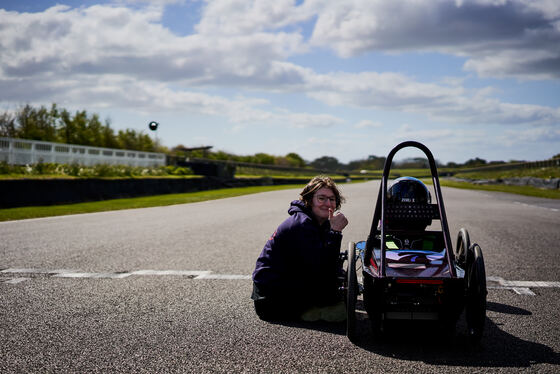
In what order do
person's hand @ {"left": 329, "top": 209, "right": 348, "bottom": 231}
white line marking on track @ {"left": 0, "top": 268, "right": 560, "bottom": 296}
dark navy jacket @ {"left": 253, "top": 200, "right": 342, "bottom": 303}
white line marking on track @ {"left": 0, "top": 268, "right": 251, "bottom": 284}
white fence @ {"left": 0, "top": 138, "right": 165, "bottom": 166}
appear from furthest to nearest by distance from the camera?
white fence @ {"left": 0, "top": 138, "right": 165, "bottom": 166} → white line marking on track @ {"left": 0, "top": 268, "right": 251, "bottom": 284} → white line marking on track @ {"left": 0, "top": 268, "right": 560, "bottom": 296} → person's hand @ {"left": 329, "top": 209, "right": 348, "bottom": 231} → dark navy jacket @ {"left": 253, "top": 200, "right": 342, "bottom": 303}

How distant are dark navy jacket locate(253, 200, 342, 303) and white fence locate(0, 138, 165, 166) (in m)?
17.4

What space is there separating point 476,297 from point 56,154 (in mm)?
22646

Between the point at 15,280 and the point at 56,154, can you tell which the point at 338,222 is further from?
the point at 56,154

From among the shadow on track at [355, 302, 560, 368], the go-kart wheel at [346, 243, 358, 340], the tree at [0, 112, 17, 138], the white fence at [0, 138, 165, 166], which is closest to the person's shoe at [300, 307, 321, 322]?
the shadow on track at [355, 302, 560, 368]

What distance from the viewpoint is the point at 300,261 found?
4094 millimetres

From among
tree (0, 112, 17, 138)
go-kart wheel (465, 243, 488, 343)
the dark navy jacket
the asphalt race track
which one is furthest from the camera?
tree (0, 112, 17, 138)

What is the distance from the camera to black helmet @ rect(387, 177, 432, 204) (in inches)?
176

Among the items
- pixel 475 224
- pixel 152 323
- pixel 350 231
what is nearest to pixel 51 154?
pixel 350 231

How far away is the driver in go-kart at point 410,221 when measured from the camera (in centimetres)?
446

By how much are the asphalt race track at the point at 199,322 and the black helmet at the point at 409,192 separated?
3.90ft

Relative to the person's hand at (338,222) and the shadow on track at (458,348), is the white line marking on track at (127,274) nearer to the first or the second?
Result: the person's hand at (338,222)

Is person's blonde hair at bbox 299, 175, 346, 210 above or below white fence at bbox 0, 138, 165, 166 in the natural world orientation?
below

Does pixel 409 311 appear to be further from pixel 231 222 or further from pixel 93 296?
pixel 231 222

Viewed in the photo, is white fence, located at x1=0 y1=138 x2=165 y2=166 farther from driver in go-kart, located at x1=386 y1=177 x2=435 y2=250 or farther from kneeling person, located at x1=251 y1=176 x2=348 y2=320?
driver in go-kart, located at x1=386 y1=177 x2=435 y2=250
